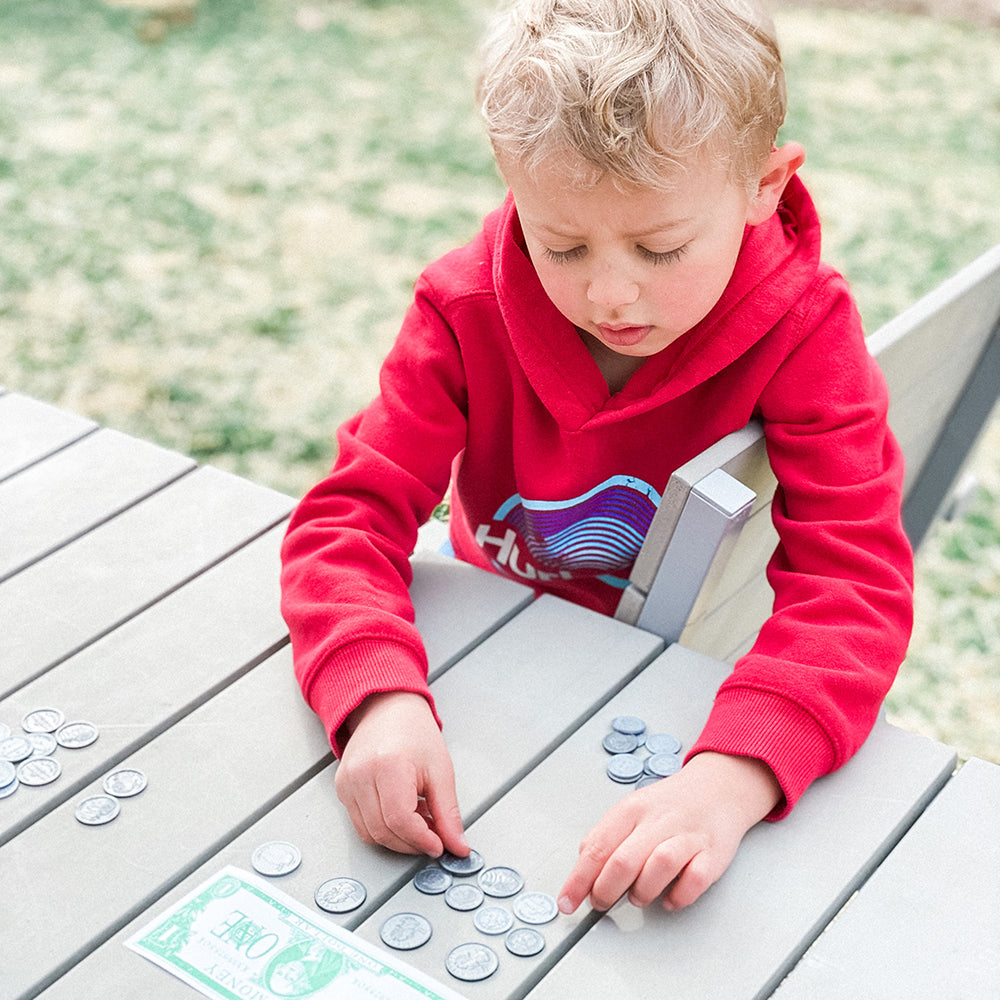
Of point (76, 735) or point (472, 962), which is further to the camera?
point (76, 735)

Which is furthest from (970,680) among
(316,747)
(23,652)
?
(23,652)

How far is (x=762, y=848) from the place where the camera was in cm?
121

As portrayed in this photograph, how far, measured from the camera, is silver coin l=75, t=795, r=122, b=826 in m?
1.21

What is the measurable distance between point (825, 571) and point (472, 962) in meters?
0.60

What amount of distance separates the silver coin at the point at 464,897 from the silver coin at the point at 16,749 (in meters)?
0.47

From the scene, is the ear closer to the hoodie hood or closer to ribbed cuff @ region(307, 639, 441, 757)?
the hoodie hood

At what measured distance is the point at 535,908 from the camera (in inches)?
44.7

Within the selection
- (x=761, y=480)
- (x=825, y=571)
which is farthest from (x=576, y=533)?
(x=825, y=571)

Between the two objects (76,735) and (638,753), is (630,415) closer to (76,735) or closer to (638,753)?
(638,753)

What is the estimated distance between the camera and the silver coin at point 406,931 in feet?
3.59

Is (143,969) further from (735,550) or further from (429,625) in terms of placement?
(735,550)

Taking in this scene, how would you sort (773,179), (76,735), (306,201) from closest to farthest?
(76,735)
(773,179)
(306,201)

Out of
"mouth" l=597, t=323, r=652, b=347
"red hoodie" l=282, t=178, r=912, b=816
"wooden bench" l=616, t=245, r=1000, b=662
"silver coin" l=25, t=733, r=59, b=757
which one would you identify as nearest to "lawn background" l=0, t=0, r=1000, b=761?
"wooden bench" l=616, t=245, r=1000, b=662

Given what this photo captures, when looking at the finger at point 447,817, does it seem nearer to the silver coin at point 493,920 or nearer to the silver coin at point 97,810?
the silver coin at point 493,920
